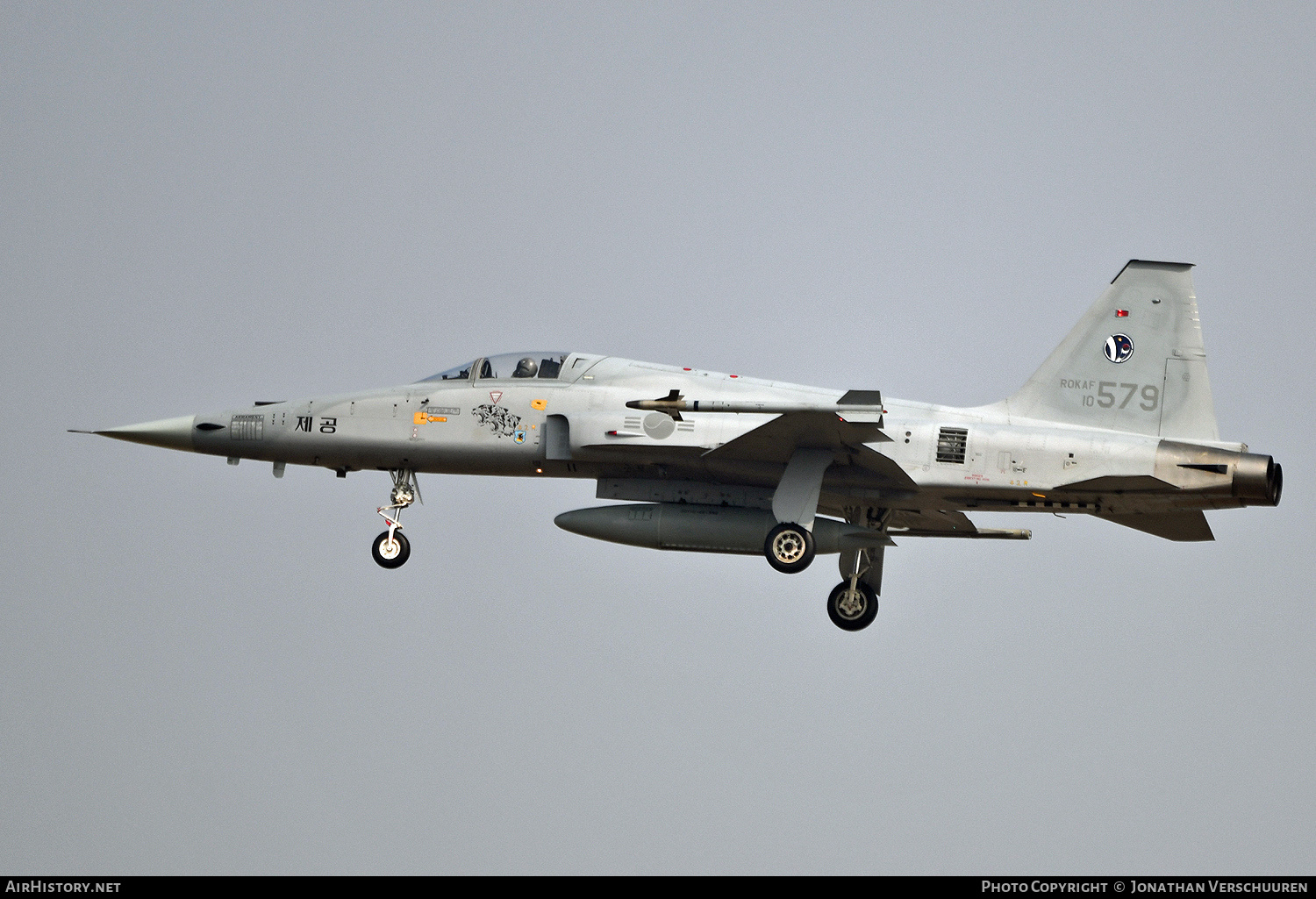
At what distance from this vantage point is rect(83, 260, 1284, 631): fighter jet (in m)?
21.9

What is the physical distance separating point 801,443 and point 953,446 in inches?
82.5

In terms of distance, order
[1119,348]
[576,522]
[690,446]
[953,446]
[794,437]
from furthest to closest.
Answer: [576,522] < [690,446] < [1119,348] < [953,446] < [794,437]

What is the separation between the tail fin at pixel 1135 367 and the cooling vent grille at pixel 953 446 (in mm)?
981

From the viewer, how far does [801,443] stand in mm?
22438

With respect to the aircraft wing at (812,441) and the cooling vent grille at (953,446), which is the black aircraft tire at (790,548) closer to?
the aircraft wing at (812,441)

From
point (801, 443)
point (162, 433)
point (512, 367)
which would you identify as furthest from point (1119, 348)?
point (162, 433)

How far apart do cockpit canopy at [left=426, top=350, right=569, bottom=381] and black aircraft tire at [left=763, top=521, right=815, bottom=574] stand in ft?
14.2

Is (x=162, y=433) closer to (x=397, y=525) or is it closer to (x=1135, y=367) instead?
(x=397, y=525)

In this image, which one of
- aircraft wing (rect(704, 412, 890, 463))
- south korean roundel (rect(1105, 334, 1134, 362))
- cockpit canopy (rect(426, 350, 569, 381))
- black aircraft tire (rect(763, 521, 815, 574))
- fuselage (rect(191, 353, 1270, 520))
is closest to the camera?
aircraft wing (rect(704, 412, 890, 463))

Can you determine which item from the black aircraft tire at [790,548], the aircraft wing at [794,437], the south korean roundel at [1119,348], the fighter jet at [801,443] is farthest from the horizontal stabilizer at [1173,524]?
the black aircraft tire at [790,548]

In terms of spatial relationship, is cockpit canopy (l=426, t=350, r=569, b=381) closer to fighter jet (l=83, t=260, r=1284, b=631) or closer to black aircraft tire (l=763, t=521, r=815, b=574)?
fighter jet (l=83, t=260, r=1284, b=631)

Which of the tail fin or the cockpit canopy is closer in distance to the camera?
the tail fin

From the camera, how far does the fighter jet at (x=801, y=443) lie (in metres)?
21.9

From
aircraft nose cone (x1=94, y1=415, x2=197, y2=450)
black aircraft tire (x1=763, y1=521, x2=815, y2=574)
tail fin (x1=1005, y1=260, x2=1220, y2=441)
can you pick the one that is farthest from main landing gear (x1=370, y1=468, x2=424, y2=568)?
tail fin (x1=1005, y1=260, x2=1220, y2=441)
